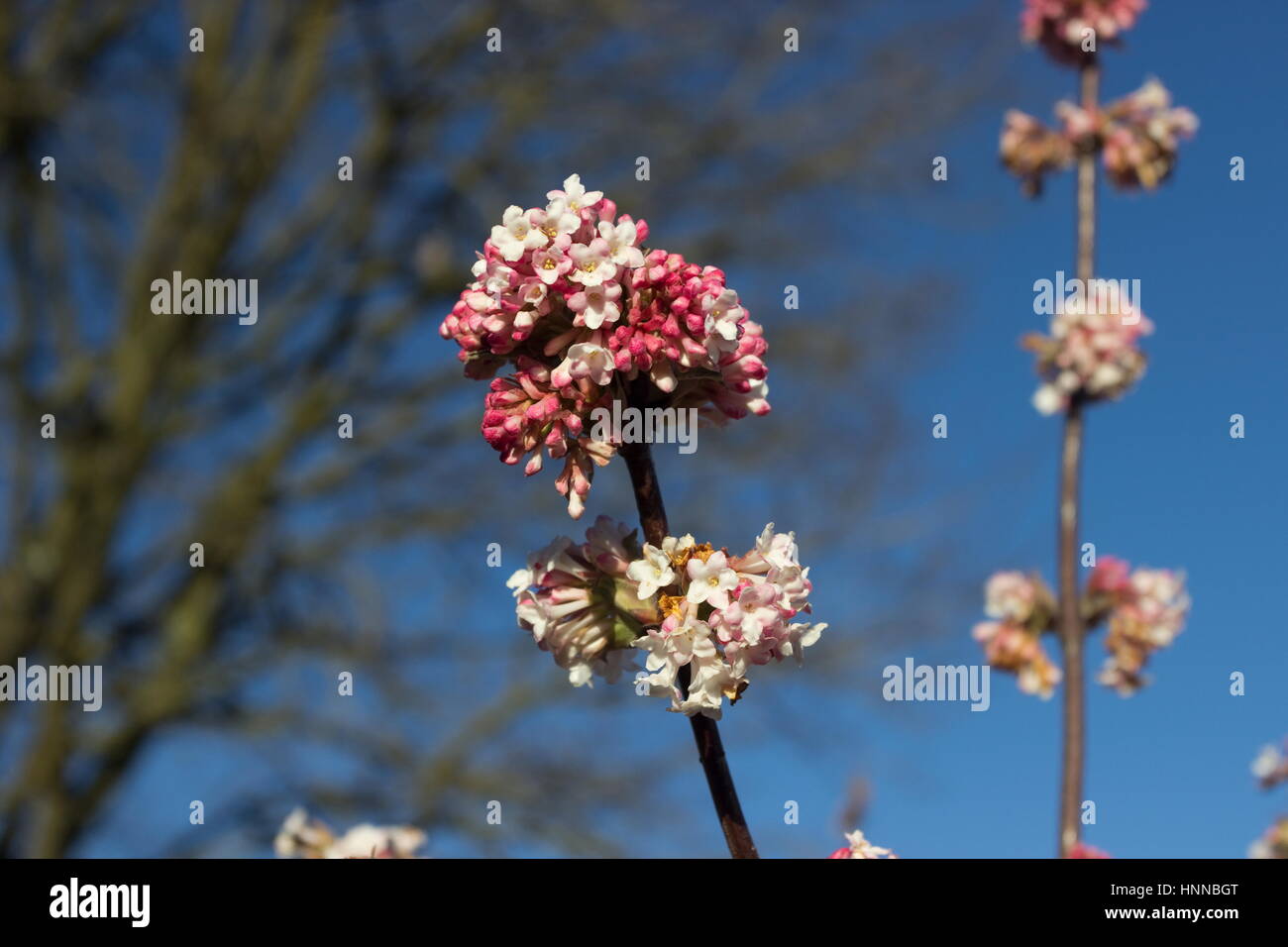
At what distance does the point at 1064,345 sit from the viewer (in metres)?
2.15

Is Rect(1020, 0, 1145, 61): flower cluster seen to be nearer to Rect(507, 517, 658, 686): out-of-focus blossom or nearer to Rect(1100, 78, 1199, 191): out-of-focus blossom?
Rect(1100, 78, 1199, 191): out-of-focus blossom

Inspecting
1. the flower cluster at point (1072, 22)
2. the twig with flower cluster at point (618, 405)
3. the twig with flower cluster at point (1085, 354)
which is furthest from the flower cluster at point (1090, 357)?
the twig with flower cluster at point (618, 405)

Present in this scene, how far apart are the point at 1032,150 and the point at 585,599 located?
5.25 ft

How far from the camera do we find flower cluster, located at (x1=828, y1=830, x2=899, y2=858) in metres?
1.05

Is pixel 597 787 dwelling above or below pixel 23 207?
below

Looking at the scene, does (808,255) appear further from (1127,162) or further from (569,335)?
(569,335)

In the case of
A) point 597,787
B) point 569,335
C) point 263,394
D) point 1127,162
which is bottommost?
point 597,787

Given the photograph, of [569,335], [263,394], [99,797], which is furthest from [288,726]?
[569,335]

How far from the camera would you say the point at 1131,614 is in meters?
2.12

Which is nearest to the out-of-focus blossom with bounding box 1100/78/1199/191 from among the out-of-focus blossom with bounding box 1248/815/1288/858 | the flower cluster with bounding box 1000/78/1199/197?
the flower cluster with bounding box 1000/78/1199/197

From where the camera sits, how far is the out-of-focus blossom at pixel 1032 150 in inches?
91.4
